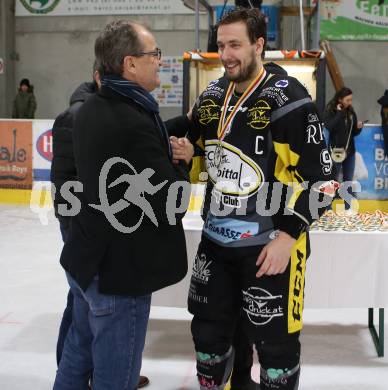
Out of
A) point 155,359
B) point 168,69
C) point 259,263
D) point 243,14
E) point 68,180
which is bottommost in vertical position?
point 155,359

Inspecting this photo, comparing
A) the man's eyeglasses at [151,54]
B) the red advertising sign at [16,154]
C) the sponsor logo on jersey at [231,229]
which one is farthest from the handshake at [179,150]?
the red advertising sign at [16,154]

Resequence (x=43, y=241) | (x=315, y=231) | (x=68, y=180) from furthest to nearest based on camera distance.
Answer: (x=43, y=241) < (x=315, y=231) < (x=68, y=180)

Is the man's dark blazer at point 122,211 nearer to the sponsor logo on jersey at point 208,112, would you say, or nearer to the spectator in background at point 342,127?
the sponsor logo on jersey at point 208,112

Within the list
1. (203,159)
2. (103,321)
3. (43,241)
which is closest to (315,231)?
(203,159)

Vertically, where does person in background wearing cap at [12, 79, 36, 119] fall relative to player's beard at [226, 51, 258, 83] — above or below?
above

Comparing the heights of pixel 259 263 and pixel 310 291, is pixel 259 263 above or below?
→ above

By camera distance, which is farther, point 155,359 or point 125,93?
point 155,359

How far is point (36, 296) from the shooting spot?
4.44 metres

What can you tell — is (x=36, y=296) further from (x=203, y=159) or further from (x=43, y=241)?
(x=203, y=159)

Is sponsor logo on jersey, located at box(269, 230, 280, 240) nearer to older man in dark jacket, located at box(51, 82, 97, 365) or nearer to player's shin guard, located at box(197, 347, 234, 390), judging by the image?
player's shin guard, located at box(197, 347, 234, 390)

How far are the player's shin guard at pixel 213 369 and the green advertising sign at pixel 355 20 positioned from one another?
32.6ft

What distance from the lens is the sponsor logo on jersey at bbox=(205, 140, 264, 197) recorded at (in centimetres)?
213

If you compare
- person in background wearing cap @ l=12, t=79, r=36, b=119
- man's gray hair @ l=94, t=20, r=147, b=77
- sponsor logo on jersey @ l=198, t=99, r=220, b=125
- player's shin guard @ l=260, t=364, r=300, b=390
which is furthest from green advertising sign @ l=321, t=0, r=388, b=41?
man's gray hair @ l=94, t=20, r=147, b=77

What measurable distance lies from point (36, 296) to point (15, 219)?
10.3ft
